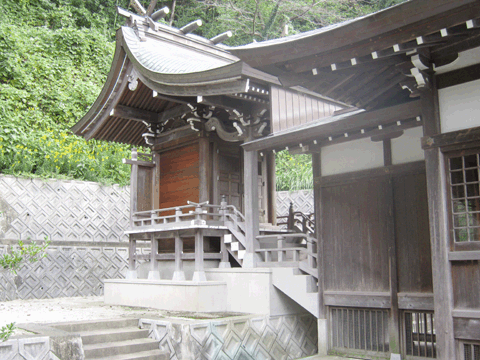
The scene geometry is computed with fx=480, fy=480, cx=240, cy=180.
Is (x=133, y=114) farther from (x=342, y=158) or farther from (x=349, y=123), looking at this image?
(x=349, y=123)

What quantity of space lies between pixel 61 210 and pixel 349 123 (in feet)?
33.6

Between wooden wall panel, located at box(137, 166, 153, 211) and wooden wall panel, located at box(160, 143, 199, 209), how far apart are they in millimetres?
360

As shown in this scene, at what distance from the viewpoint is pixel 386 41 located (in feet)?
15.6

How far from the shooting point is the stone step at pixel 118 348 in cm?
711

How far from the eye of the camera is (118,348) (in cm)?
738

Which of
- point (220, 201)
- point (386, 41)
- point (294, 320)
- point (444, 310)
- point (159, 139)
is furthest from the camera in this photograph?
point (159, 139)

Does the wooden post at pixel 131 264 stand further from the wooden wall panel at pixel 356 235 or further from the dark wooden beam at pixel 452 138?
the dark wooden beam at pixel 452 138

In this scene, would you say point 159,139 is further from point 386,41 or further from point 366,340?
point 386,41

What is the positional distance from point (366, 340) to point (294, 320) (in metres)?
1.95

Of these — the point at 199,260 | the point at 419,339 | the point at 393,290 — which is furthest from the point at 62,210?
the point at 419,339

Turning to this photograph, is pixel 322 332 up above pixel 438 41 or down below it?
below

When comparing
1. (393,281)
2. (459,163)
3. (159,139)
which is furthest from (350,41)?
(159,139)

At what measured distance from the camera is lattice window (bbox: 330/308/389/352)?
7246 millimetres

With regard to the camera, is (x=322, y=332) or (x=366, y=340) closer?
(x=366, y=340)
